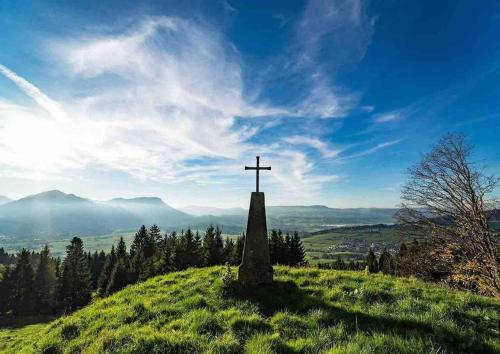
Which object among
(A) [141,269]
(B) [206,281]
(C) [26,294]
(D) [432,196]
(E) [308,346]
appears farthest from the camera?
(C) [26,294]

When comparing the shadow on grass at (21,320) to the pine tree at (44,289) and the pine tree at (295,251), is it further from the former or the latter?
the pine tree at (295,251)

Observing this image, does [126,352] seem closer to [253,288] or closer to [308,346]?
[308,346]

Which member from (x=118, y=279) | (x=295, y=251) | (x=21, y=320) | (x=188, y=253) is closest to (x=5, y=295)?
(x=21, y=320)

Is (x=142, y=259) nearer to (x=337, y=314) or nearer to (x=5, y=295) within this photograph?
(x=5, y=295)

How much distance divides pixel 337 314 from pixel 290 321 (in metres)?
1.61

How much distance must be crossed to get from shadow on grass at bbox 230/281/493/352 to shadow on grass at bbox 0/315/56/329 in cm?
6404

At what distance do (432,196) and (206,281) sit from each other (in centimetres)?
1267

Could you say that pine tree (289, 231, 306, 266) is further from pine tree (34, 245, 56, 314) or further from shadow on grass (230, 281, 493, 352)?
shadow on grass (230, 281, 493, 352)

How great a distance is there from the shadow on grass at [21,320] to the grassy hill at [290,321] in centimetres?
6040

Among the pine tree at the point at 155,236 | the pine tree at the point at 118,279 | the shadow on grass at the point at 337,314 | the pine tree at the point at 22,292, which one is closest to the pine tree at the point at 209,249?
the pine tree at the point at 118,279

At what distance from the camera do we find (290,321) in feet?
28.9

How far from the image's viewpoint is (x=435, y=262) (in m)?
16.9

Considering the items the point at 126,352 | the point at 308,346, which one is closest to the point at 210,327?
the point at 126,352

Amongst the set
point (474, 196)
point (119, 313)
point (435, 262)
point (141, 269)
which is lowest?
point (141, 269)
